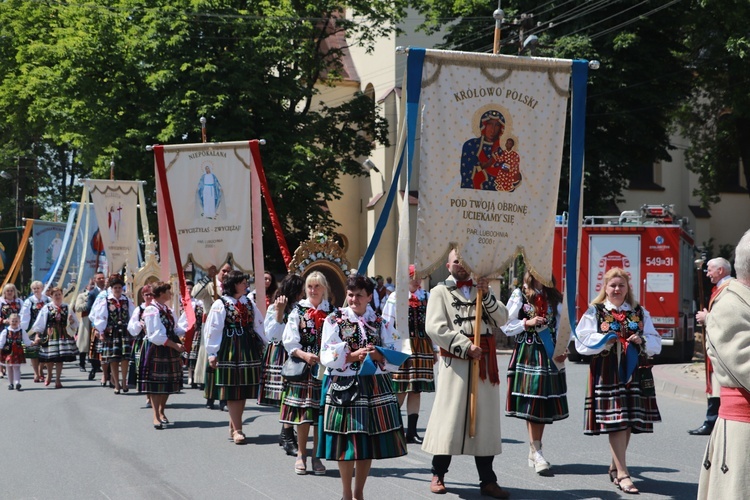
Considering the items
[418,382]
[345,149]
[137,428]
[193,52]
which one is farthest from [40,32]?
[418,382]

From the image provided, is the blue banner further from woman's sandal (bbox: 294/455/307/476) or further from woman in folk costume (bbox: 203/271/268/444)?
woman's sandal (bbox: 294/455/307/476)

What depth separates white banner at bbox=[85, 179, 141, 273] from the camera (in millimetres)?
19484

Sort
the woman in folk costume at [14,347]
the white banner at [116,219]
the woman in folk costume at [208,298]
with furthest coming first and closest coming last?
1. the white banner at [116,219]
2. the woman in folk costume at [14,347]
3. the woman in folk costume at [208,298]

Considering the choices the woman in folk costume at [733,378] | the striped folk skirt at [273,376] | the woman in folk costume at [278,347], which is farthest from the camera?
the striped folk skirt at [273,376]

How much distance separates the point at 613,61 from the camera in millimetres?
26859

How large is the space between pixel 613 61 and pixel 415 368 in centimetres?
1804

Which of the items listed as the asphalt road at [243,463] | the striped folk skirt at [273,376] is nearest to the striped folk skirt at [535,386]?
the asphalt road at [243,463]

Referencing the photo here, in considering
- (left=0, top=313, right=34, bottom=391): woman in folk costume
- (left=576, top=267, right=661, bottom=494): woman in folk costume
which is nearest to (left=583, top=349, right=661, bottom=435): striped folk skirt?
(left=576, top=267, right=661, bottom=494): woman in folk costume

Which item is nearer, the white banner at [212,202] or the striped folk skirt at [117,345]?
the white banner at [212,202]

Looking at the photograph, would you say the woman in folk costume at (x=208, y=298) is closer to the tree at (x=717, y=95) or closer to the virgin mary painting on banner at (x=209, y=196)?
the virgin mary painting on banner at (x=209, y=196)

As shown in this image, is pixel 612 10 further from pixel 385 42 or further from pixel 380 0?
pixel 385 42

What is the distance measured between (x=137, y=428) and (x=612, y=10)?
19534 millimetres

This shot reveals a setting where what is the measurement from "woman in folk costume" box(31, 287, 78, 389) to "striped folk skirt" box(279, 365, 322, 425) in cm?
964

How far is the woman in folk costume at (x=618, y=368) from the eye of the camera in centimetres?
832
